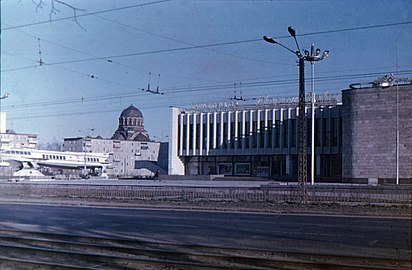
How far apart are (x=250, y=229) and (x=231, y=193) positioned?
1615cm

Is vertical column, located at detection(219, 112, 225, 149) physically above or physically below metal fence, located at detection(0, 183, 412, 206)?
above

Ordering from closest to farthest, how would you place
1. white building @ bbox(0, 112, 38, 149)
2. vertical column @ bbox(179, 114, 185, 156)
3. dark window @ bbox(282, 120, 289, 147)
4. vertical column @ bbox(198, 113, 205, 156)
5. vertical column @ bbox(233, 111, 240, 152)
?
white building @ bbox(0, 112, 38, 149) → dark window @ bbox(282, 120, 289, 147) → vertical column @ bbox(233, 111, 240, 152) → vertical column @ bbox(198, 113, 205, 156) → vertical column @ bbox(179, 114, 185, 156)

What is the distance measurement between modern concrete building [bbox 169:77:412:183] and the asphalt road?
30558 millimetres

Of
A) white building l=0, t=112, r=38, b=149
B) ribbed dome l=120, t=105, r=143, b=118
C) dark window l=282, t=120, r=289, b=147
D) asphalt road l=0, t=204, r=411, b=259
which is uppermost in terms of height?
ribbed dome l=120, t=105, r=143, b=118

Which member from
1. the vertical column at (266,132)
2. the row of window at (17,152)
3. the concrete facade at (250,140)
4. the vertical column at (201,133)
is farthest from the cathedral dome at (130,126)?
the vertical column at (266,132)

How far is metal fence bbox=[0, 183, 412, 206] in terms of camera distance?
30.4 m

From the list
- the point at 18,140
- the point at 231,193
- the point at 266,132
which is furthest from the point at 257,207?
the point at 18,140

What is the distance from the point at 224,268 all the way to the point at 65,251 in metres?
4.66

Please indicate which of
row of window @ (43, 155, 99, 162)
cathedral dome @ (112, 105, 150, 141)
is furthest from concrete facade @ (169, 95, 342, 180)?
cathedral dome @ (112, 105, 150, 141)

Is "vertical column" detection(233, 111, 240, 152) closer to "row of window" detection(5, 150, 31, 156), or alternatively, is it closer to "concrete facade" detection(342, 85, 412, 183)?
"concrete facade" detection(342, 85, 412, 183)

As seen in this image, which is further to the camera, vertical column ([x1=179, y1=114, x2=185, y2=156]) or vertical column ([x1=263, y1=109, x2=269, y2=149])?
vertical column ([x1=179, y1=114, x2=185, y2=156])

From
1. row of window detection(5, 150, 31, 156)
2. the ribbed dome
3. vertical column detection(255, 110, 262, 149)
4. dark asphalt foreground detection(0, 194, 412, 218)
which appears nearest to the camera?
dark asphalt foreground detection(0, 194, 412, 218)

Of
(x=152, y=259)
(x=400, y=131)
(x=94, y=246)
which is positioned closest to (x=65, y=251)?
(x=94, y=246)

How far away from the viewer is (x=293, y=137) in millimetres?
72562
